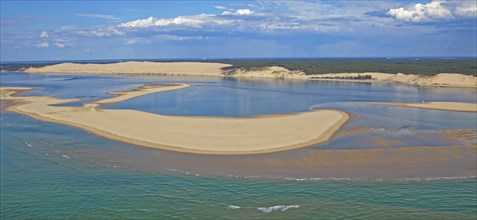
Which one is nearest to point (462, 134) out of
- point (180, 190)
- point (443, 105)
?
point (443, 105)

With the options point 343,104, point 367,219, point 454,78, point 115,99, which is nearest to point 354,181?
point 367,219

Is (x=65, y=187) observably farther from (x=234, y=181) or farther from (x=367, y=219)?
(x=367, y=219)

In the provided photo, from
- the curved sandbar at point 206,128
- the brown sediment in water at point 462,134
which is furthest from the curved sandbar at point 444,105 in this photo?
the brown sediment in water at point 462,134

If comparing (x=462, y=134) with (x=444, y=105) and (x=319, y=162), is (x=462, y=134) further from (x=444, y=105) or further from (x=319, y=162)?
(x=444, y=105)

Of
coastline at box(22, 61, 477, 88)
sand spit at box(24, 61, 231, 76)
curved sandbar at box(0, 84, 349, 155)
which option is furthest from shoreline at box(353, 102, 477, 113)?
sand spit at box(24, 61, 231, 76)

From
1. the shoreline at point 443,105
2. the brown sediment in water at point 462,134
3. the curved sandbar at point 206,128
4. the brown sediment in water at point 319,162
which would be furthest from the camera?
the shoreline at point 443,105

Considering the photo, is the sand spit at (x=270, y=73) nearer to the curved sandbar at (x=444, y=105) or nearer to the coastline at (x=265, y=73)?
the coastline at (x=265, y=73)

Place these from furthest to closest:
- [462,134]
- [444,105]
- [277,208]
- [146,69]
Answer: [146,69]
[444,105]
[462,134]
[277,208]
